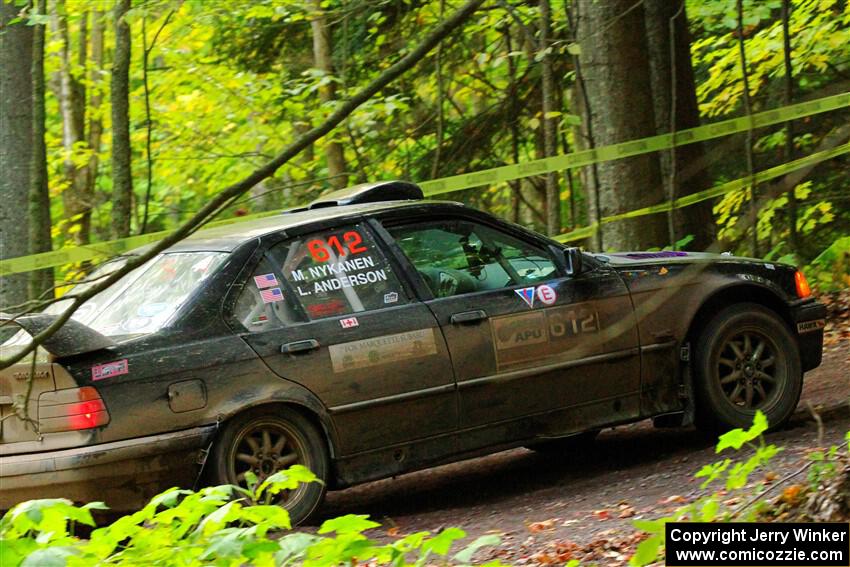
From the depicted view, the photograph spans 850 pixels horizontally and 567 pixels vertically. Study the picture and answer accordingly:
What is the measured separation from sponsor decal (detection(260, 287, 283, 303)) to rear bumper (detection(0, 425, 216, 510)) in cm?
80

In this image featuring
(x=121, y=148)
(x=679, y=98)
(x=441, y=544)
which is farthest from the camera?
(x=121, y=148)

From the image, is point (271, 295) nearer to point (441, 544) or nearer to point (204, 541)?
point (204, 541)

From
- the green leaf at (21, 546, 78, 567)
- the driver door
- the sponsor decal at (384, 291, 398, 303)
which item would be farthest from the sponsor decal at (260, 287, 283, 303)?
the green leaf at (21, 546, 78, 567)

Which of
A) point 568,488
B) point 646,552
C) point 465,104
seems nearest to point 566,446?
point 568,488

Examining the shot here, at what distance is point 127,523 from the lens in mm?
3674

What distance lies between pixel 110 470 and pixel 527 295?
251 cm

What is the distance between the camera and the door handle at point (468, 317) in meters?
6.51

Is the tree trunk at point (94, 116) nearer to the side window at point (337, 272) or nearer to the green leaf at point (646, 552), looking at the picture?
the side window at point (337, 272)

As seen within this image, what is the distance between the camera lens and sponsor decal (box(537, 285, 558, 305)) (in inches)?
267

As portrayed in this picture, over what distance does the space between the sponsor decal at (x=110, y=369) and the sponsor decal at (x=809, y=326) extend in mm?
4192

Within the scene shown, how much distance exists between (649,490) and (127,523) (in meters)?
3.42

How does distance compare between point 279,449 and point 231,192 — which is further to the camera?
point 279,449

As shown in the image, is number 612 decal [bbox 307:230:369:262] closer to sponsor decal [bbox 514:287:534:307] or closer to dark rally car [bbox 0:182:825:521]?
dark rally car [bbox 0:182:825:521]

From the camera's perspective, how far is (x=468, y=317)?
258 inches
